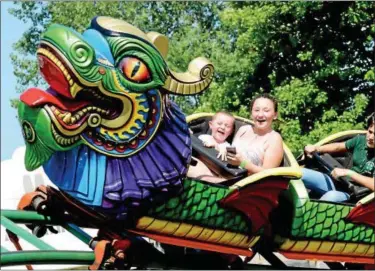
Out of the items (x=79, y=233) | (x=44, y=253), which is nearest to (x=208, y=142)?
(x=79, y=233)

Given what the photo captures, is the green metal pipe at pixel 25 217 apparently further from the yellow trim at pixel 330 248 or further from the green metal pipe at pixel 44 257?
the yellow trim at pixel 330 248

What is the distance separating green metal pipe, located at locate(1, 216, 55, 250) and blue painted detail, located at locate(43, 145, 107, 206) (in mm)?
229

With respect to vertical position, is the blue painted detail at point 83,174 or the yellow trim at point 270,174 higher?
the blue painted detail at point 83,174

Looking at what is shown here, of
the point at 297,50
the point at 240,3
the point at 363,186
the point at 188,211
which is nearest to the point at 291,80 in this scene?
the point at 297,50

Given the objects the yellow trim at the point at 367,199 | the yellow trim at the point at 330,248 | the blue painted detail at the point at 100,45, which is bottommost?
the yellow trim at the point at 330,248

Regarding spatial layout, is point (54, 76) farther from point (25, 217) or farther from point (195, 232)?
point (195, 232)

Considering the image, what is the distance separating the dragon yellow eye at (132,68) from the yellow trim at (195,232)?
580 mm

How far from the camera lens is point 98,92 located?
3.06 m

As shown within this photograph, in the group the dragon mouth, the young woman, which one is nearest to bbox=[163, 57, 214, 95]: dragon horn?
the dragon mouth

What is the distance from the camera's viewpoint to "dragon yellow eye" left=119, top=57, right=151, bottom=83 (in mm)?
3102

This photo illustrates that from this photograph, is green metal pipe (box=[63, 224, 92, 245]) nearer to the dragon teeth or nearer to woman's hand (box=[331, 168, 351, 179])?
the dragon teeth

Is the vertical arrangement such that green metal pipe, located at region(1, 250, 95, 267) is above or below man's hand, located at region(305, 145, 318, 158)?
below

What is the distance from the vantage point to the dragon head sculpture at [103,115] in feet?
9.85

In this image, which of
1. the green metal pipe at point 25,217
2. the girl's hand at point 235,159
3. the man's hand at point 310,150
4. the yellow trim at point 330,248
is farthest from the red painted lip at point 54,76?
the man's hand at point 310,150
